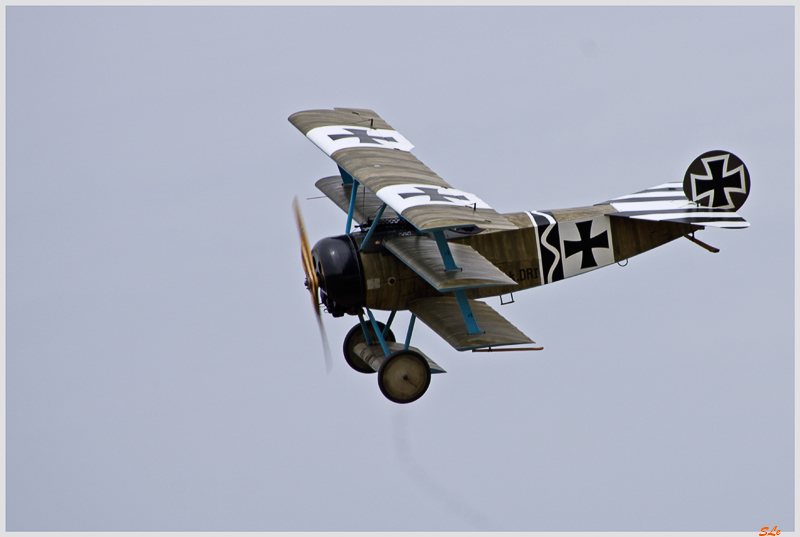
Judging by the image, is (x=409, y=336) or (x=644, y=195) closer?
(x=409, y=336)

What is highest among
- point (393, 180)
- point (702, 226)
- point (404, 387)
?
point (393, 180)

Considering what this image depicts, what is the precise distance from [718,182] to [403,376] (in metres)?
5.60

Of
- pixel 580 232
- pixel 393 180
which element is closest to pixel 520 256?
pixel 580 232

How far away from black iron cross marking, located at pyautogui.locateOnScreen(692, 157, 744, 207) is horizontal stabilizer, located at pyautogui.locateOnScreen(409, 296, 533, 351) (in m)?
3.72

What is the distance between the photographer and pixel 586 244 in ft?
63.5

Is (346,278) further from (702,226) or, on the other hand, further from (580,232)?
(702,226)

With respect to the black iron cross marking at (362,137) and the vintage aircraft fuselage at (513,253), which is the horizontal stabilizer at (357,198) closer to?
the black iron cross marking at (362,137)

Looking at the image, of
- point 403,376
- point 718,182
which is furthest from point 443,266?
point 718,182

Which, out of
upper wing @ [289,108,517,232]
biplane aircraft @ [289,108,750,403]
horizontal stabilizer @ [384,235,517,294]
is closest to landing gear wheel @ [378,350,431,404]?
biplane aircraft @ [289,108,750,403]

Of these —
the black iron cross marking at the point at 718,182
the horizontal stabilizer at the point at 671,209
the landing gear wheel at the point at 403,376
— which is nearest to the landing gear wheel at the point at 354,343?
the landing gear wheel at the point at 403,376

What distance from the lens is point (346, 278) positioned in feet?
58.6

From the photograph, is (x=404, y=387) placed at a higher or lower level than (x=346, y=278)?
lower

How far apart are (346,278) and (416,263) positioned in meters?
1.07

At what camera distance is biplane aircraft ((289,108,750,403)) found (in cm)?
1714
